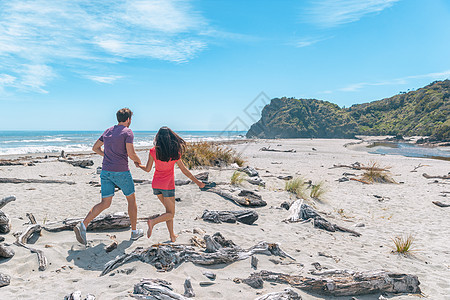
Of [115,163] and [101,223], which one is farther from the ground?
[115,163]

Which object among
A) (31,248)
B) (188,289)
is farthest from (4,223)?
(188,289)

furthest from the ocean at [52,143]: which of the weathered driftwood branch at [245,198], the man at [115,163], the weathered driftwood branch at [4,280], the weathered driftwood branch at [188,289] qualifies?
the weathered driftwood branch at [4,280]

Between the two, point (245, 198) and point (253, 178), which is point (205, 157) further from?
point (245, 198)

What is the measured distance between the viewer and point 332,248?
4.85m

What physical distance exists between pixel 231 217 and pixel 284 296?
121 inches

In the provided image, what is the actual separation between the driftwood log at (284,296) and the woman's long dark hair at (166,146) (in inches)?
91.6

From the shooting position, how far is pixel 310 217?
21.2 feet

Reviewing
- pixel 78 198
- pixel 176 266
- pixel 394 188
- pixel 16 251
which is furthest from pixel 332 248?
pixel 394 188

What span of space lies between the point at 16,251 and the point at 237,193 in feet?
18.4

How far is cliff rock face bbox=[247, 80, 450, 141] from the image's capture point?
72438mm

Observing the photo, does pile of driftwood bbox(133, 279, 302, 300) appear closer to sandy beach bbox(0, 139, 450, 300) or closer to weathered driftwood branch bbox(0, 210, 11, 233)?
sandy beach bbox(0, 139, 450, 300)

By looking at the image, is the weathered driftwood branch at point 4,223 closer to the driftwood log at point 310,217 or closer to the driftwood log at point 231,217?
the driftwood log at point 231,217

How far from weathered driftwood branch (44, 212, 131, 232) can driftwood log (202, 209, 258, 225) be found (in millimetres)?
1640

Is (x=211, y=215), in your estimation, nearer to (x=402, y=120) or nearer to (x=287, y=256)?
(x=287, y=256)
